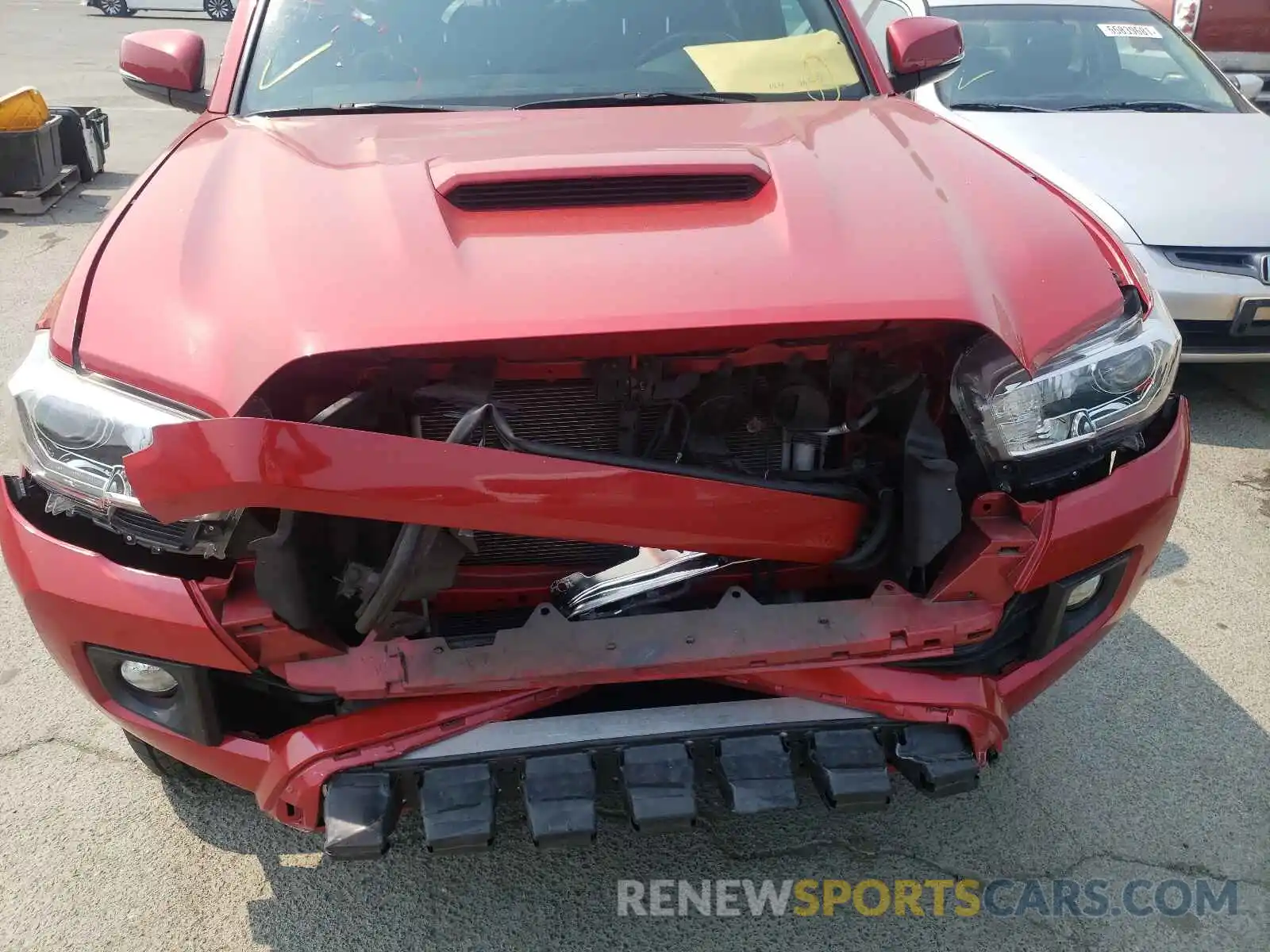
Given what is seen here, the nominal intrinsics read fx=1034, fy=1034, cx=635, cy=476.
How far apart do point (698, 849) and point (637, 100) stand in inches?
70.3

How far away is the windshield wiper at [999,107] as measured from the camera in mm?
5117

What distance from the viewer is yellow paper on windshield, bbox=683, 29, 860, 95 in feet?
8.89

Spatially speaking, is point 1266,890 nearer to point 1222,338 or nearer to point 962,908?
point 962,908

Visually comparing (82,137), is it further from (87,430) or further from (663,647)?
(663,647)

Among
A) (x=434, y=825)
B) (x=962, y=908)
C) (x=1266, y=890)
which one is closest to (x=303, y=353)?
(x=434, y=825)

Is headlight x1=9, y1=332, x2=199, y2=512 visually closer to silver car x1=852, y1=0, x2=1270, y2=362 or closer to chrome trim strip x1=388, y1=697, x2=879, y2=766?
chrome trim strip x1=388, y1=697, x2=879, y2=766

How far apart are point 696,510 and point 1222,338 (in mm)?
3618

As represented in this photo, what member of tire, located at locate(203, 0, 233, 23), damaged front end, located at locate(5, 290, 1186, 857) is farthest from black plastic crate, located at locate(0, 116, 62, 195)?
tire, located at locate(203, 0, 233, 23)

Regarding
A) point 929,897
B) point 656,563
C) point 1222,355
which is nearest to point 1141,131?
point 1222,355

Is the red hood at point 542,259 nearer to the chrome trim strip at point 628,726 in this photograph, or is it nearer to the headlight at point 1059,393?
the headlight at point 1059,393

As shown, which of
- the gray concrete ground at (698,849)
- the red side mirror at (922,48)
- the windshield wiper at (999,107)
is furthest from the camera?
the windshield wiper at (999,107)

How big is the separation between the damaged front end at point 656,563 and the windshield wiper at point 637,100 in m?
1.04

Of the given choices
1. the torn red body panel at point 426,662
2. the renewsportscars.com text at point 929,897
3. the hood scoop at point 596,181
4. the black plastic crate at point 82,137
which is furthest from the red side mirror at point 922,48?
the black plastic crate at point 82,137

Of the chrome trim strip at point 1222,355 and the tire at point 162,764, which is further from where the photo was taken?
the chrome trim strip at point 1222,355
